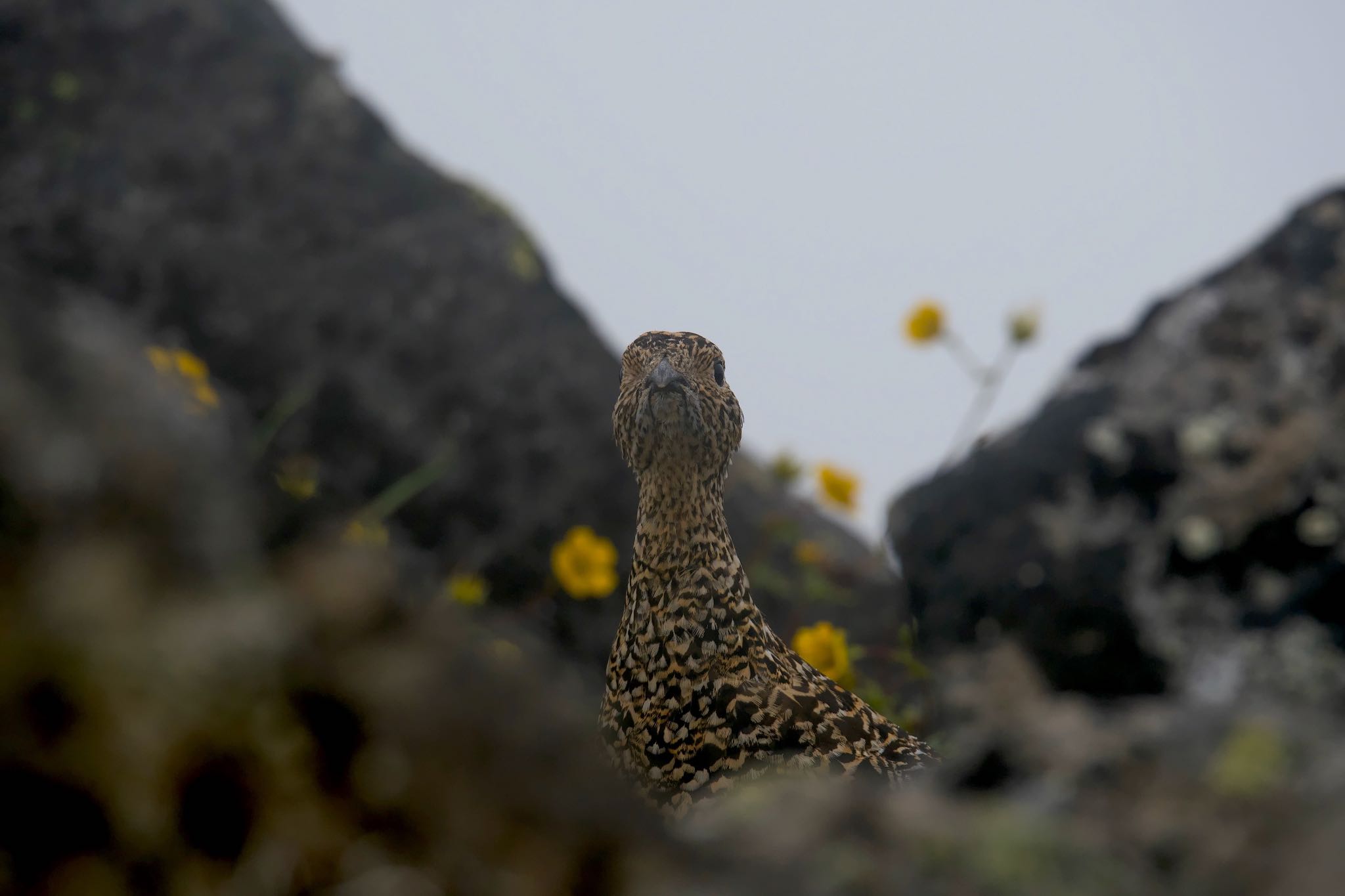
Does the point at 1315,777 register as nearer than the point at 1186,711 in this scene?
Yes

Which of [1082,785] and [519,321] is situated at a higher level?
[519,321]

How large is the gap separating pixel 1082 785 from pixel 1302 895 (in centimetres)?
25

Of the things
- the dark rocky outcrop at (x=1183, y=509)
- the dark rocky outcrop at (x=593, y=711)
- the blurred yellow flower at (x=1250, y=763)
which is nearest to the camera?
the dark rocky outcrop at (x=593, y=711)

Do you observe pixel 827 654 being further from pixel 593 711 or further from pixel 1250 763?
pixel 1250 763

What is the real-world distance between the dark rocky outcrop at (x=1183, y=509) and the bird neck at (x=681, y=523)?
210 centimetres

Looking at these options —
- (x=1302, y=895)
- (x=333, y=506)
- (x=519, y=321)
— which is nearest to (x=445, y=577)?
(x=519, y=321)

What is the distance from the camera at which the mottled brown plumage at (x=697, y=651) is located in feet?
10.6

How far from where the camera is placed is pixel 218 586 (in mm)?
765

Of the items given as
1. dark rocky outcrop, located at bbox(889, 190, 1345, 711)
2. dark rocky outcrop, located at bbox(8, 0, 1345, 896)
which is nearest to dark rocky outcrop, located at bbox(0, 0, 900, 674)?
dark rocky outcrop, located at bbox(8, 0, 1345, 896)

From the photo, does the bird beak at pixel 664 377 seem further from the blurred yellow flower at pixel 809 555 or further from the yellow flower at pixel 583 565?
the blurred yellow flower at pixel 809 555

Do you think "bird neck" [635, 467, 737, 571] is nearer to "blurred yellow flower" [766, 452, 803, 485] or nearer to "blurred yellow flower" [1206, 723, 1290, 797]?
"blurred yellow flower" [766, 452, 803, 485]

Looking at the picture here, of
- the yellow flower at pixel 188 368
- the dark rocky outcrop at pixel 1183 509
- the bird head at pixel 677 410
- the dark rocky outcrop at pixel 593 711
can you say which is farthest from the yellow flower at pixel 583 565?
the dark rocky outcrop at pixel 1183 509

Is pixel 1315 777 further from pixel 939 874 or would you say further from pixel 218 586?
pixel 218 586

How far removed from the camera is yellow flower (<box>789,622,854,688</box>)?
4016mm
